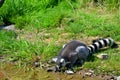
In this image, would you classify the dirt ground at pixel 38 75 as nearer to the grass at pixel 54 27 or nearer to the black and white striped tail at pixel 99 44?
the grass at pixel 54 27

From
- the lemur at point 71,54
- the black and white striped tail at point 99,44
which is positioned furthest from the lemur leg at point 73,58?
the black and white striped tail at point 99,44

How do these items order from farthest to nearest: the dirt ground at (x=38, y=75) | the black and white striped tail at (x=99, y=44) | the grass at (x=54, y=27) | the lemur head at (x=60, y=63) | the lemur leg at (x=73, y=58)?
the grass at (x=54, y=27) < the black and white striped tail at (x=99, y=44) < the lemur leg at (x=73, y=58) < the lemur head at (x=60, y=63) < the dirt ground at (x=38, y=75)

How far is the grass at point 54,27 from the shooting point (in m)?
7.17

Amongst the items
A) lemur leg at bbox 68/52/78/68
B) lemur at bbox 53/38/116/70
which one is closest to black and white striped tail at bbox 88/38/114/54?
lemur at bbox 53/38/116/70

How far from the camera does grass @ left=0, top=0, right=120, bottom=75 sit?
717 centimetres

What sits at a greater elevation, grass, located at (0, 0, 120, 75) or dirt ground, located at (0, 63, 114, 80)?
grass, located at (0, 0, 120, 75)

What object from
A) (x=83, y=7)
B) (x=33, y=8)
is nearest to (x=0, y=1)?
(x=33, y=8)

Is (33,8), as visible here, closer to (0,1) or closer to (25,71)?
(0,1)

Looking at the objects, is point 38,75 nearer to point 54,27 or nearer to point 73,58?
point 73,58

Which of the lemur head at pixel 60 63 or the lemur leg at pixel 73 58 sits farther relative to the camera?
the lemur leg at pixel 73 58

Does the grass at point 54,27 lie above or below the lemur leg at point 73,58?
above

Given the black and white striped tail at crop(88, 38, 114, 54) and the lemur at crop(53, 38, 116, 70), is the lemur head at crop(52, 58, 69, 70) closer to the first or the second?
the lemur at crop(53, 38, 116, 70)

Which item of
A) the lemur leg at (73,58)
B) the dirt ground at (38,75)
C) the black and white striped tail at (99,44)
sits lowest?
the dirt ground at (38,75)

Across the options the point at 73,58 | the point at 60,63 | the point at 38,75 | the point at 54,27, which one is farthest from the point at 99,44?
the point at 54,27
